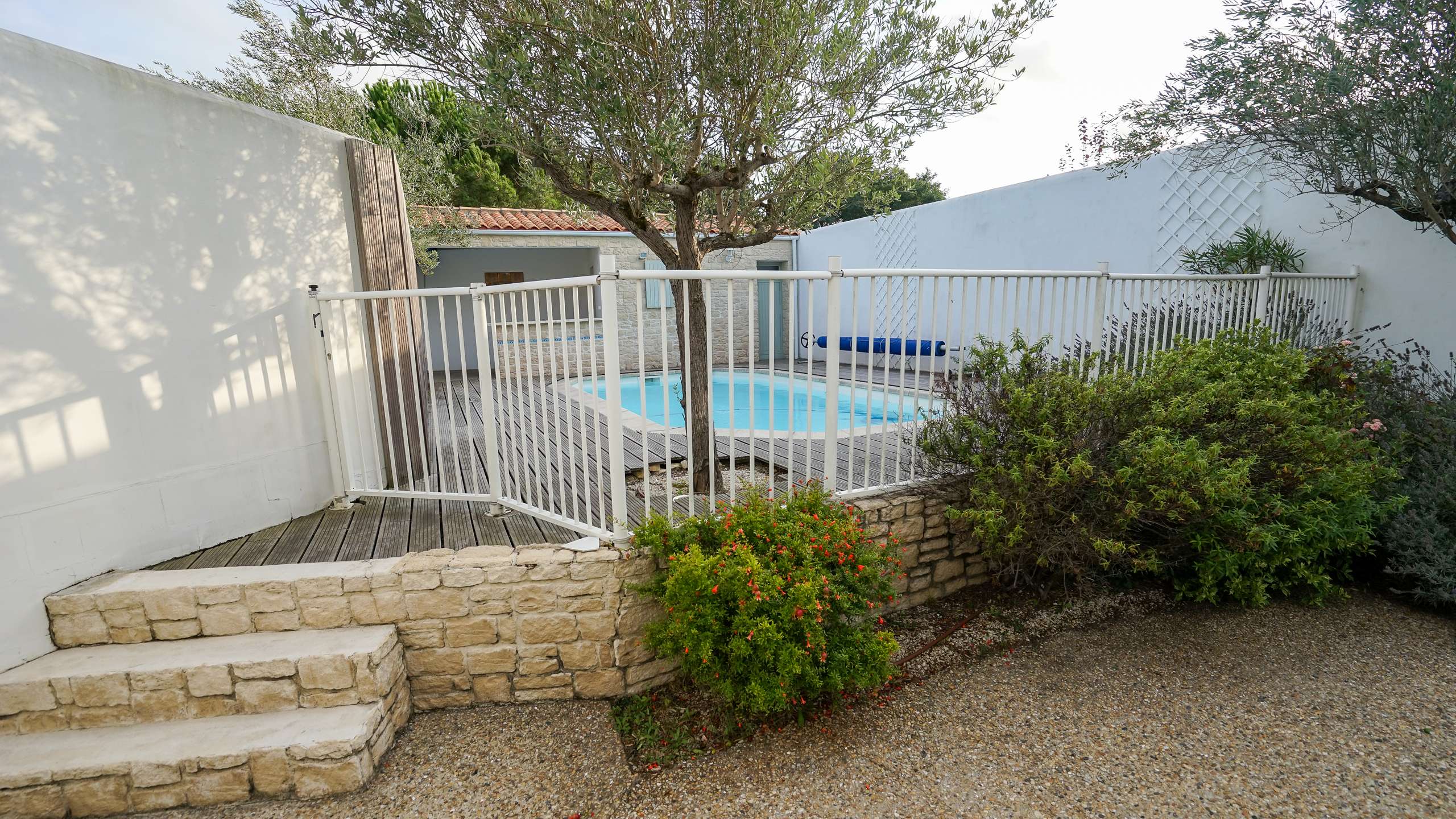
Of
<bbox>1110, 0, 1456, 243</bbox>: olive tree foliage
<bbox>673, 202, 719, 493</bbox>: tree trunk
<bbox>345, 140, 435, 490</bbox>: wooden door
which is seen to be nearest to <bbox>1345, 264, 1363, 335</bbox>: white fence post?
<bbox>1110, 0, 1456, 243</bbox>: olive tree foliage

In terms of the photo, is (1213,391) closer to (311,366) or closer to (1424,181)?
(1424,181)

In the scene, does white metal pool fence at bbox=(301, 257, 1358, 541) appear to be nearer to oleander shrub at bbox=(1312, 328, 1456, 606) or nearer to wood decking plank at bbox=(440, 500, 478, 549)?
wood decking plank at bbox=(440, 500, 478, 549)

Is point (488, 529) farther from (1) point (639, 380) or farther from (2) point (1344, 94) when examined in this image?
(2) point (1344, 94)

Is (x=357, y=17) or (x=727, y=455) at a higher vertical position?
(x=357, y=17)

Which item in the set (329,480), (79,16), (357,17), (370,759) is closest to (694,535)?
(370,759)

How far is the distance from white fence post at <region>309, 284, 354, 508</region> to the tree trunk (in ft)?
6.60

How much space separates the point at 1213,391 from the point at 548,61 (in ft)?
12.7

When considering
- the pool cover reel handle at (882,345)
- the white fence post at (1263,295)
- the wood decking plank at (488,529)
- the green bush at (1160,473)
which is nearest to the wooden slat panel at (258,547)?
the wood decking plank at (488,529)

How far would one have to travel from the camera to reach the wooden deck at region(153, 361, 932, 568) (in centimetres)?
314

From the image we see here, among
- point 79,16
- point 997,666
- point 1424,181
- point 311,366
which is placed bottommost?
point 997,666

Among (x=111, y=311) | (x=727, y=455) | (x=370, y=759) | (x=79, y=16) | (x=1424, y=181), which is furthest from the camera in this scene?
(x=79, y=16)

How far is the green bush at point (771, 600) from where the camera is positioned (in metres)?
2.54

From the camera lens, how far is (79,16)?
206 inches

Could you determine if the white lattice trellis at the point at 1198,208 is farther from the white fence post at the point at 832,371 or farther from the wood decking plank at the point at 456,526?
the wood decking plank at the point at 456,526
